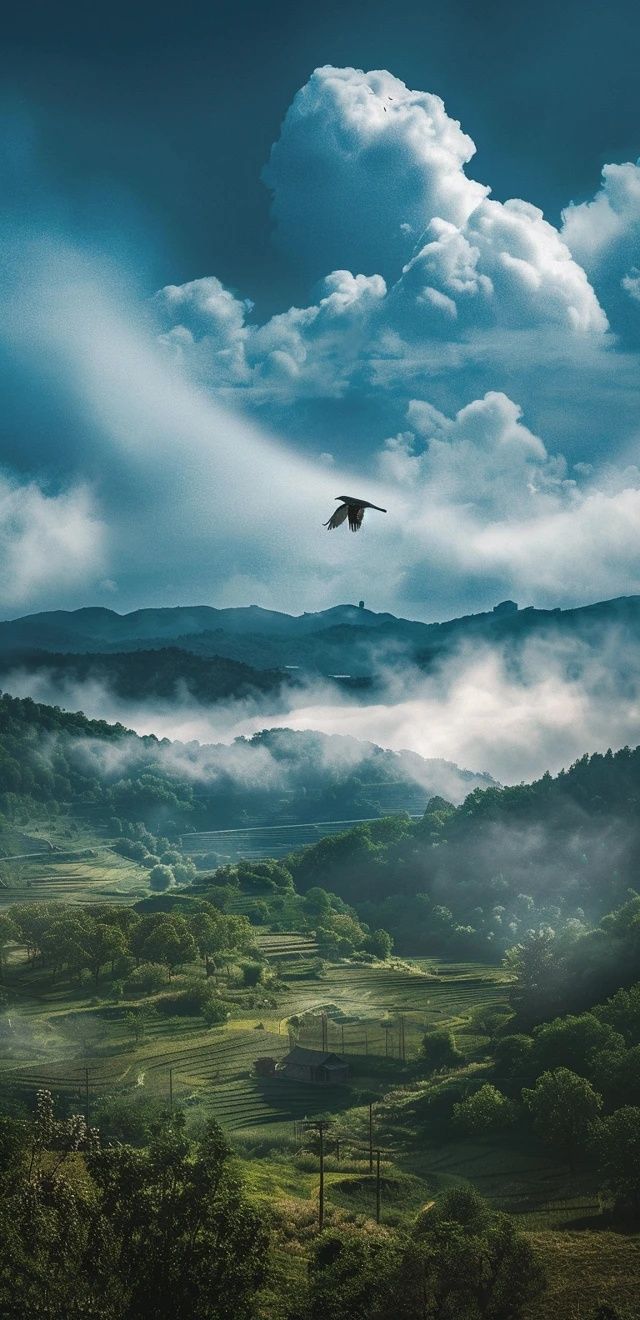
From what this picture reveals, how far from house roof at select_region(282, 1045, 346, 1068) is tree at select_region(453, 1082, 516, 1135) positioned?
37.1 ft

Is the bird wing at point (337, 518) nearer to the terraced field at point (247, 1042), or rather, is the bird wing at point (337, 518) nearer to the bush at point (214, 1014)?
the terraced field at point (247, 1042)

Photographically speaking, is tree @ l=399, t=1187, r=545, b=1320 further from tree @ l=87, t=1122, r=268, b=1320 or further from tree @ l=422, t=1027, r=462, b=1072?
tree @ l=422, t=1027, r=462, b=1072

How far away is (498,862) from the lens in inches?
5103

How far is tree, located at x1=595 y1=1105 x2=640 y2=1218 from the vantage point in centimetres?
3809

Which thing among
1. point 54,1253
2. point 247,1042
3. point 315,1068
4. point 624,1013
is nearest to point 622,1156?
point 624,1013

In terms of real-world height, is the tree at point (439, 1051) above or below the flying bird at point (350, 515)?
below

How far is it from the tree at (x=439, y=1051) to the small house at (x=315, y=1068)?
16.2 ft

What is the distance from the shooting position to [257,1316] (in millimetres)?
26297

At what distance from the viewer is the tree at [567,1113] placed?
148ft

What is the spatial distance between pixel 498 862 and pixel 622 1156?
91.2m

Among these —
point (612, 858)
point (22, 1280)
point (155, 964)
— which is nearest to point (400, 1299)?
point (22, 1280)

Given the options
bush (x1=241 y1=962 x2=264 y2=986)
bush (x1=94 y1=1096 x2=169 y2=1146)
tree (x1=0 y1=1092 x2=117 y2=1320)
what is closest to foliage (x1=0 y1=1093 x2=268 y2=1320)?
tree (x1=0 y1=1092 x2=117 y2=1320)

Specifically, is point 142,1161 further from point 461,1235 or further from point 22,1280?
point 461,1235

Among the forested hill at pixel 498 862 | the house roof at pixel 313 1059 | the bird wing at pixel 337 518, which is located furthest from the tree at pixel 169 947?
the bird wing at pixel 337 518
